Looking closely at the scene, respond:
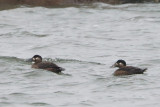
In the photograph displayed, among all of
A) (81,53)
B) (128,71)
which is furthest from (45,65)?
(81,53)

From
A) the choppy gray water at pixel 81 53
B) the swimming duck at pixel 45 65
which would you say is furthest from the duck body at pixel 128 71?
the swimming duck at pixel 45 65

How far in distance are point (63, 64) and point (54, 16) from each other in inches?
356

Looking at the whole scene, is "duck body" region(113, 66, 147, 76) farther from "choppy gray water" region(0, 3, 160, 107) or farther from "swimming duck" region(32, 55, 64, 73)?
"swimming duck" region(32, 55, 64, 73)

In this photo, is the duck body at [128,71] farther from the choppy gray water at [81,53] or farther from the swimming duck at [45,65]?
the swimming duck at [45,65]

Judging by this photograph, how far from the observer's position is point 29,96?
14.5 meters

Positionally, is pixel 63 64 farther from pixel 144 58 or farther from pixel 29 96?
pixel 29 96

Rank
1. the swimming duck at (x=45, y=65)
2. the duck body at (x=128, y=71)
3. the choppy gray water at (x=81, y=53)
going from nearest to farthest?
the choppy gray water at (x=81, y=53), the duck body at (x=128, y=71), the swimming duck at (x=45, y=65)

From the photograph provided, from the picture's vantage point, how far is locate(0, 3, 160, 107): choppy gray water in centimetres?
1442

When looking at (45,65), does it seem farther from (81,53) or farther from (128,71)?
(81,53)

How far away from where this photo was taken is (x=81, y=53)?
65.5 feet

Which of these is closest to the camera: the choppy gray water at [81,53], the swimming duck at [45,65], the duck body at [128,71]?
the choppy gray water at [81,53]

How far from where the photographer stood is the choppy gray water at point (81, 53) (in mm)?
14422

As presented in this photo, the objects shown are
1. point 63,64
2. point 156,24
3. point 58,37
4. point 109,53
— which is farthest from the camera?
point 156,24

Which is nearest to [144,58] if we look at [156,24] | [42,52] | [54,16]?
[42,52]
